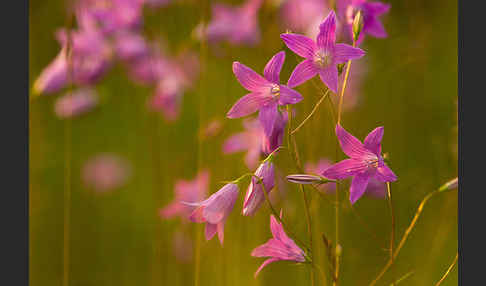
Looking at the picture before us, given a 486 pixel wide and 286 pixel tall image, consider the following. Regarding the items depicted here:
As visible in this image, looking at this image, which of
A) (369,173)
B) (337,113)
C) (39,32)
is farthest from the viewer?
(39,32)

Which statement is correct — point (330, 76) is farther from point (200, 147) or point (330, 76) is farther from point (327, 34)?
point (200, 147)

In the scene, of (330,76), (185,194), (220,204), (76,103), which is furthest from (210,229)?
(76,103)

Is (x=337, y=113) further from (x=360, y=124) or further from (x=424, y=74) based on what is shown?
(x=424, y=74)

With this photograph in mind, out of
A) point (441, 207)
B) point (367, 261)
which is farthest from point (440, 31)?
point (367, 261)

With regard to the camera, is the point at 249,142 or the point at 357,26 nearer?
the point at 357,26

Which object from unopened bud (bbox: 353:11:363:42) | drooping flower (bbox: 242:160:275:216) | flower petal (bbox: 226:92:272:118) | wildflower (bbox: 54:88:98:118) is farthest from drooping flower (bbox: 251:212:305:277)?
wildflower (bbox: 54:88:98:118)
